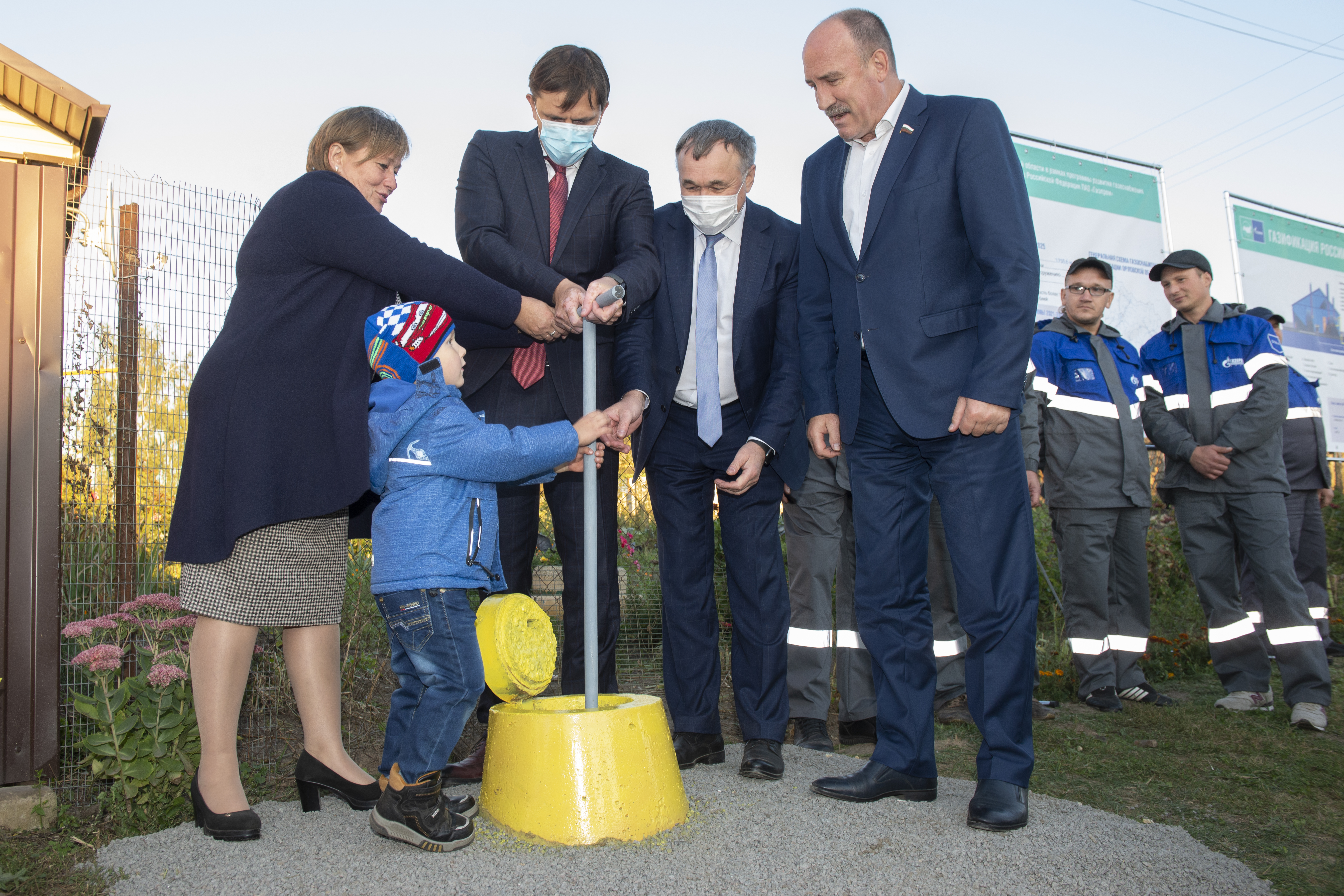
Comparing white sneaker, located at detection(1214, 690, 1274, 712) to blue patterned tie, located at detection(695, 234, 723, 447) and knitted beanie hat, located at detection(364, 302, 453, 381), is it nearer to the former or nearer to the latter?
blue patterned tie, located at detection(695, 234, 723, 447)

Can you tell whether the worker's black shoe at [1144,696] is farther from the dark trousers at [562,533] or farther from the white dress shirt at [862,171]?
the white dress shirt at [862,171]

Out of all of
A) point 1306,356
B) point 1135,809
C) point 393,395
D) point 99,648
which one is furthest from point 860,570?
point 1306,356

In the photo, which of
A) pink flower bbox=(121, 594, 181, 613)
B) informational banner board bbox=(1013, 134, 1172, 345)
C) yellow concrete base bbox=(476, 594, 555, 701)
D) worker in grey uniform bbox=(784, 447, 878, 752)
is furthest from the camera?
informational banner board bbox=(1013, 134, 1172, 345)

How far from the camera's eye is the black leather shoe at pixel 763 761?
2854mm

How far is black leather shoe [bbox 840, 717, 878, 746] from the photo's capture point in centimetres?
380

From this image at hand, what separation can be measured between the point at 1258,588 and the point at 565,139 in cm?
411

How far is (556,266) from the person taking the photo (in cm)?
314

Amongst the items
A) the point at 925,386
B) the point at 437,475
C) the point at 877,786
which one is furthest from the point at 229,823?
the point at 925,386

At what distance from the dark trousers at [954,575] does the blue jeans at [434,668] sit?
1.14 metres

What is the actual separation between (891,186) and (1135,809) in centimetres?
196

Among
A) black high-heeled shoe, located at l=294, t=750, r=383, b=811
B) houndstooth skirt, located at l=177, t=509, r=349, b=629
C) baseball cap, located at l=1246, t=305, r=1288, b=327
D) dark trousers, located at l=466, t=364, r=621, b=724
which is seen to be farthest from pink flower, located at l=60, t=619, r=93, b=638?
baseball cap, located at l=1246, t=305, r=1288, b=327

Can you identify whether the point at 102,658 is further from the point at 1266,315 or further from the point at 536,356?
the point at 1266,315

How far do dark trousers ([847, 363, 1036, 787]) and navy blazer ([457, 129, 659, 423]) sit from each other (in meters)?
0.89

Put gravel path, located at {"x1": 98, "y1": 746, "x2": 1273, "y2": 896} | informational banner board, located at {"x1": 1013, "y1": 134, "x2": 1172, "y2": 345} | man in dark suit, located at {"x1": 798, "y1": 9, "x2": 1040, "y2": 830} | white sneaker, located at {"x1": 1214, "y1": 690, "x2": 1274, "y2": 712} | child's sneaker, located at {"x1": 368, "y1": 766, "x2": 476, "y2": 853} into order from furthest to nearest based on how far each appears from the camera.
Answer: informational banner board, located at {"x1": 1013, "y1": 134, "x2": 1172, "y2": 345}, white sneaker, located at {"x1": 1214, "y1": 690, "x2": 1274, "y2": 712}, man in dark suit, located at {"x1": 798, "y1": 9, "x2": 1040, "y2": 830}, child's sneaker, located at {"x1": 368, "y1": 766, "x2": 476, "y2": 853}, gravel path, located at {"x1": 98, "y1": 746, "x2": 1273, "y2": 896}
